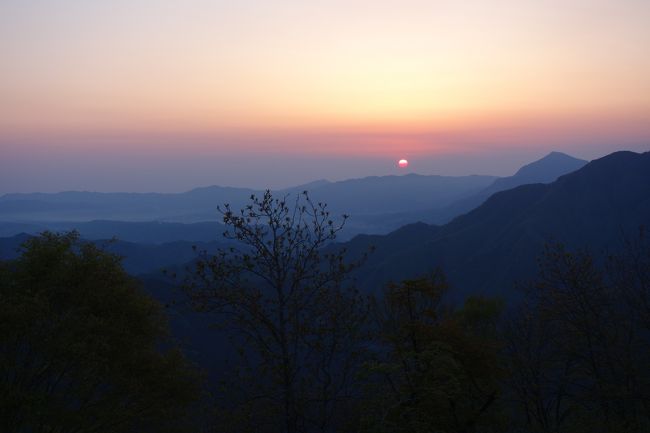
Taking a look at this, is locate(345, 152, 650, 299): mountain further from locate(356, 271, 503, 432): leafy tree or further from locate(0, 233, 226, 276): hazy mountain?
locate(0, 233, 226, 276): hazy mountain

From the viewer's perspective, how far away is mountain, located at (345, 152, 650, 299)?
333 feet

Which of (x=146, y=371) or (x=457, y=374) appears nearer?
(x=457, y=374)

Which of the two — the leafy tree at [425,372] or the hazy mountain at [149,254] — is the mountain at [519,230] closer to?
the leafy tree at [425,372]

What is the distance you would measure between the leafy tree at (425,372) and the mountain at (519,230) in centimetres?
7896

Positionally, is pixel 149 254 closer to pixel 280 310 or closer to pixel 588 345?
pixel 588 345

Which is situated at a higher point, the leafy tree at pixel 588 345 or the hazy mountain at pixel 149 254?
the leafy tree at pixel 588 345

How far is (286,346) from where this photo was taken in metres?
13.5

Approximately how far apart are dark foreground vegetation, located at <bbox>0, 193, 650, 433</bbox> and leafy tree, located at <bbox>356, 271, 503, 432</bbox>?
6 cm

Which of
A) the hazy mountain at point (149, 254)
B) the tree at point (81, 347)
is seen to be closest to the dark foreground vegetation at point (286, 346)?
the tree at point (81, 347)

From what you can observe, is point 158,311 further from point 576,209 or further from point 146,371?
point 576,209

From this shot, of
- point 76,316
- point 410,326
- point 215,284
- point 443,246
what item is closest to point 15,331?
point 76,316

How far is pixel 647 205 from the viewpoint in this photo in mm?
110000

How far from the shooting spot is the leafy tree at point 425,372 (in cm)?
1188

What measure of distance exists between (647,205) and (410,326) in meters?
119
